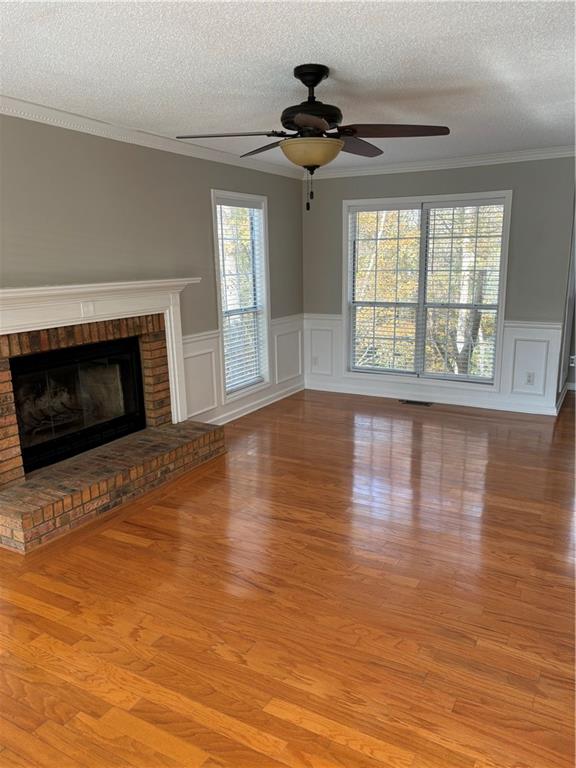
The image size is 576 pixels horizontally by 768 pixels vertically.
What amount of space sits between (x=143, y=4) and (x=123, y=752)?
2625 mm

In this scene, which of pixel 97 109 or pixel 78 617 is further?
pixel 97 109

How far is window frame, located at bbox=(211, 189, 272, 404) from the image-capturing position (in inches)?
197

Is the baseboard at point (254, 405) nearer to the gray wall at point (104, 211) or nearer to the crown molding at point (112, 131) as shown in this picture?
the gray wall at point (104, 211)

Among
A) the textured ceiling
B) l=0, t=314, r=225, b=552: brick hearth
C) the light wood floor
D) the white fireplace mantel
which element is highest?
the textured ceiling

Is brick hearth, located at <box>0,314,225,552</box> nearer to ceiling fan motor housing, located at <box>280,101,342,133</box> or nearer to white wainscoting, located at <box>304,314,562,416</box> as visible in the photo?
A: ceiling fan motor housing, located at <box>280,101,342,133</box>

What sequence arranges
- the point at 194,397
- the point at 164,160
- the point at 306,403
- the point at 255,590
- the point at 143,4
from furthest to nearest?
the point at 306,403
the point at 194,397
the point at 164,160
the point at 255,590
the point at 143,4

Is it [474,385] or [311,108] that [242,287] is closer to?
[474,385]

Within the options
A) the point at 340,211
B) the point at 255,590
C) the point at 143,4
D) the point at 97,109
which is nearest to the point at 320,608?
the point at 255,590

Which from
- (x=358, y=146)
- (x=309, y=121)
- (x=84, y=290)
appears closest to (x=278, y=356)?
(x=84, y=290)

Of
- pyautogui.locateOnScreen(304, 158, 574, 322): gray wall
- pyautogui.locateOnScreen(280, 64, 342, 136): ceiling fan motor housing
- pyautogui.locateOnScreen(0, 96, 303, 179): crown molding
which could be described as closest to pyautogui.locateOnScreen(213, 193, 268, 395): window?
pyautogui.locateOnScreen(0, 96, 303, 179): crown molding

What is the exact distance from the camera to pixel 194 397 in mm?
4969

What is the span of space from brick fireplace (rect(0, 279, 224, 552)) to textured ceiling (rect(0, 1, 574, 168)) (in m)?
1.20

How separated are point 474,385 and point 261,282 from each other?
8.15 ft

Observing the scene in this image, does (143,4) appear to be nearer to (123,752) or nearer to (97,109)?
(97,109)
